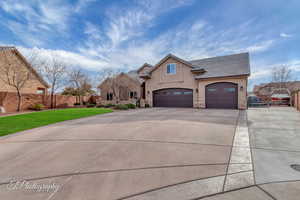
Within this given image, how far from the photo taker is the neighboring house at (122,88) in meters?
20.6

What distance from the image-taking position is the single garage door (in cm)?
1633

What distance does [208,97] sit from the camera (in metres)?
15.0

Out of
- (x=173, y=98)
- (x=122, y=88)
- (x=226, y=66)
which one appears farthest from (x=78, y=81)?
(x=226, y=66)

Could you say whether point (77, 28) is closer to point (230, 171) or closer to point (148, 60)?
point (148, 60)

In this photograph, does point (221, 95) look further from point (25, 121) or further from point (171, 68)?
point (25, 121)

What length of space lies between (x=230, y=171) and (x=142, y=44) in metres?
16.1

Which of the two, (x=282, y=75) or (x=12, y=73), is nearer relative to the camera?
(x=12, y=73)

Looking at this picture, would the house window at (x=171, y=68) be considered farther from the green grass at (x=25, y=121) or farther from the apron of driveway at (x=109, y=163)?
the apron of driveway at (x=109, y=163)

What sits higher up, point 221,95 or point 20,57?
point 20,57

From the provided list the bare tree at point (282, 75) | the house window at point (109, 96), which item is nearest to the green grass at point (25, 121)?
the house window at point (109, 96)

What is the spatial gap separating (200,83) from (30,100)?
64.7ft

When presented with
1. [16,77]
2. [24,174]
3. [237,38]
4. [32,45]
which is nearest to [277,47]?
[237,38]

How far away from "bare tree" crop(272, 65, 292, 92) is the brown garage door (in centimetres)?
2225

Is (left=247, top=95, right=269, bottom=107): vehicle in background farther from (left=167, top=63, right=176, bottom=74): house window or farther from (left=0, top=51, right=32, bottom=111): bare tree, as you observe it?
(left=0, top=51, right=32, bottom=111): bare tree
